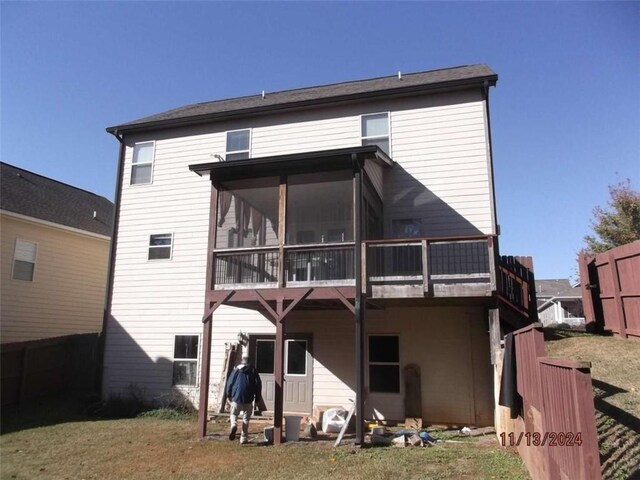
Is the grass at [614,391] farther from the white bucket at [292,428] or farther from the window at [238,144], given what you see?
the window at [238,144]

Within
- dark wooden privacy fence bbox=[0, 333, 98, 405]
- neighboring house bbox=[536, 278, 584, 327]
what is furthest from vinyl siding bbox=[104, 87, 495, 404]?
neighboring house bbox=[536, 278, 584, 327]

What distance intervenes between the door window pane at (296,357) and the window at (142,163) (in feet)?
23.3

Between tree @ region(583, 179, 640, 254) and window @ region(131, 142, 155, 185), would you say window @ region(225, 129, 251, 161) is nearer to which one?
window @ region(131, 142, 155, 185)

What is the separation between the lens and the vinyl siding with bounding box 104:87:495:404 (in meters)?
12.0

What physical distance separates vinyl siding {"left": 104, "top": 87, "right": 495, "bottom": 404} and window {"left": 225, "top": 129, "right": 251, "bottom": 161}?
0.60ft

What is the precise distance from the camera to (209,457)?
8.09 m

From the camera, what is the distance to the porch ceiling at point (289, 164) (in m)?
9.88

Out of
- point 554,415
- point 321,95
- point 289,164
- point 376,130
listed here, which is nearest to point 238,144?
point 321,95

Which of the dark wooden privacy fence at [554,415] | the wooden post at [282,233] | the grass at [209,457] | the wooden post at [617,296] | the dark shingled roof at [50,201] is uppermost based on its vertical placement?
the dark shingled roof at [50,201]

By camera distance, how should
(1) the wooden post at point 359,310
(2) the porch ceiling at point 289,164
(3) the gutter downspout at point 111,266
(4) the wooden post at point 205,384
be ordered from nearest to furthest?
1. (1) the wooden post at point 359,310
2. (4) the wooden post at point 205,384
3. (2) the porch ceiling at point 289,164
4. (3) the gutter downspout at point 111,266

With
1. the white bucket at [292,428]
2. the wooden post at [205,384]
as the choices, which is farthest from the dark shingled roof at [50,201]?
the white bucket at [292,428]

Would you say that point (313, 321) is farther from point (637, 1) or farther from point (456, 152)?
point (637, 1)

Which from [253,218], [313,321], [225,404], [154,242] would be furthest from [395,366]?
[154,242]
